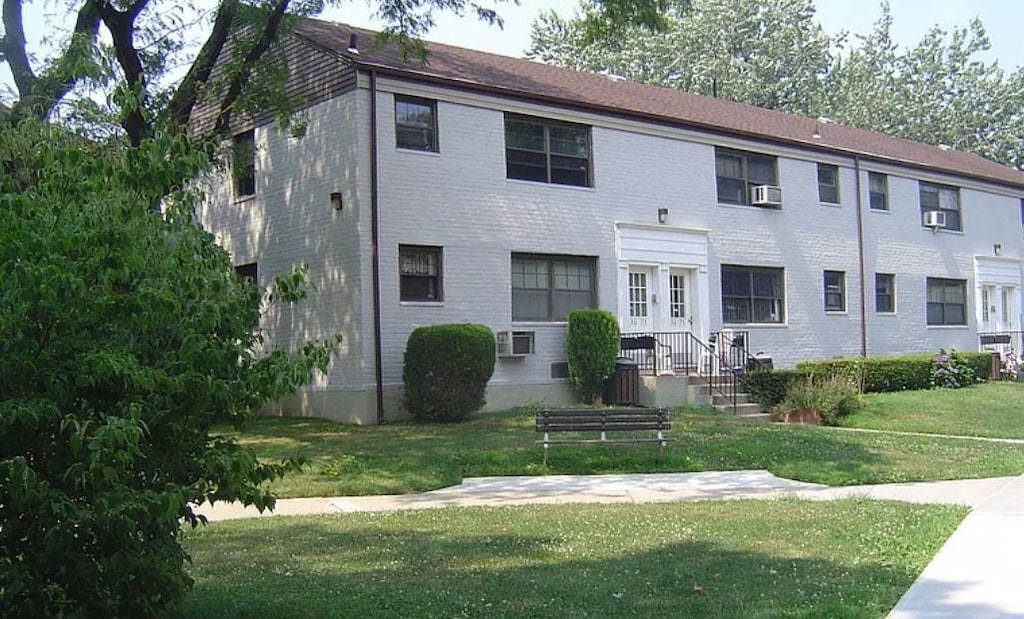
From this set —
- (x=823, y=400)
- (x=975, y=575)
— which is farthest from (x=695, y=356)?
(x=975, y=575)

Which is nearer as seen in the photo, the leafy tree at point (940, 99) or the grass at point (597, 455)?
the grass at point (597, 455)

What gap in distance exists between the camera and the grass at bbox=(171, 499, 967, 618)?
6.51 meters

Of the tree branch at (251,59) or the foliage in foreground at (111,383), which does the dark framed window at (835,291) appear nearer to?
the tree branch at (251,59)

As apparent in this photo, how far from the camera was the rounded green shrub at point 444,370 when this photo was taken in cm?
1758

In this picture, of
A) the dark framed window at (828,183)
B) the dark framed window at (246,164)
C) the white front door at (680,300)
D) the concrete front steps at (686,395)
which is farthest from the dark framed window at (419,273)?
the dark framed window at (828,183)

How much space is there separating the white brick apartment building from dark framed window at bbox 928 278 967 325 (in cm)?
110

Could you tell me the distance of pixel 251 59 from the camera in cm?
1739

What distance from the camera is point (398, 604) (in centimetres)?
657

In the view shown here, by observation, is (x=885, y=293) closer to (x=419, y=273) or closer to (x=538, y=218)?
(x=538, y=218)

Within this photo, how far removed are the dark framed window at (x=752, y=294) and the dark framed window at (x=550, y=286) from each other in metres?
4.23

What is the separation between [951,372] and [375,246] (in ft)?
48.5

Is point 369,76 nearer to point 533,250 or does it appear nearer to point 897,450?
point 533,250

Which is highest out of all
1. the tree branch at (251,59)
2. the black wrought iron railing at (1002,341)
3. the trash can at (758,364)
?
the tree branch at (251,59)

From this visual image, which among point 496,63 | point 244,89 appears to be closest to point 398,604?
point 244,89
